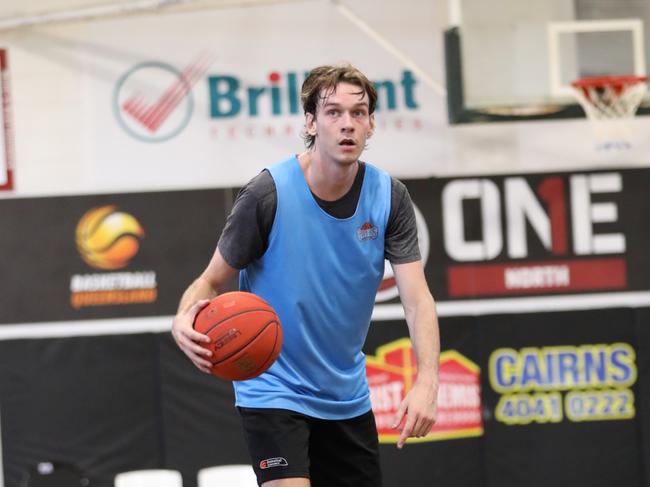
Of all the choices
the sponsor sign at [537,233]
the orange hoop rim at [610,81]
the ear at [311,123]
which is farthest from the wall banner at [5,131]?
the ear at [311,123]

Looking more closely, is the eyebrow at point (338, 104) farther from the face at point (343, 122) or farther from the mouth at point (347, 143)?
the mouth at point (347, 143)

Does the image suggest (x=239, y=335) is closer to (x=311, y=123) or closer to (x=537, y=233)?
(x=311, y=123)

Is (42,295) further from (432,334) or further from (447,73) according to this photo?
(432,334)

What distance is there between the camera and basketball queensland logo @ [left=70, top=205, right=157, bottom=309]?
895 cm

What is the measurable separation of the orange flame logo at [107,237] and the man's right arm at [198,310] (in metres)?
5.01

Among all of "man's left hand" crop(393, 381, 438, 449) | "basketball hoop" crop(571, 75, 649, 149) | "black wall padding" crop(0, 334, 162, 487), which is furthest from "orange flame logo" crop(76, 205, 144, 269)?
"man's left hand" crop(393, 381, 438, 449)

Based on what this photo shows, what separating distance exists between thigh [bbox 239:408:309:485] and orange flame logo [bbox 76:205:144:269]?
5.04m

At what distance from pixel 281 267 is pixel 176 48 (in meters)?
5.17

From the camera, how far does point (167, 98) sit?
8898 millimetres

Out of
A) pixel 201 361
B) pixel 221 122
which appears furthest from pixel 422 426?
pixel 221 122

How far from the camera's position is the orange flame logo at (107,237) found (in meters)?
8.91

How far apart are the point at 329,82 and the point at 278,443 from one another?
4.22 ft

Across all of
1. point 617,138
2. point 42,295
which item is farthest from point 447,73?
point 42,295

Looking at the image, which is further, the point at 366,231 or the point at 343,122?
the point at 366,231
